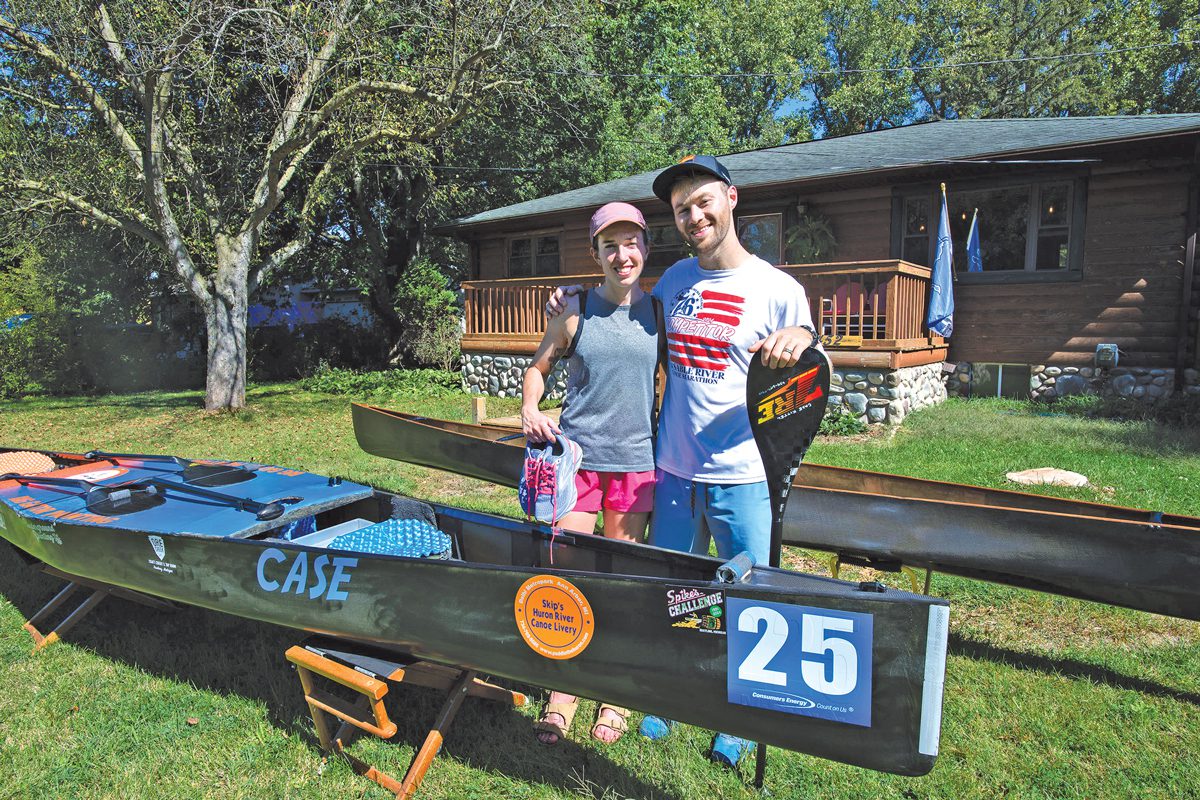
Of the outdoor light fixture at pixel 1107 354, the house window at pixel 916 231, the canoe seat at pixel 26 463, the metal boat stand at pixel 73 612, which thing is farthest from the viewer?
the house window at pixel 916 231

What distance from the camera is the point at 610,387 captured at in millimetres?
2787

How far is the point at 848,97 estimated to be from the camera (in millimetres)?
32000

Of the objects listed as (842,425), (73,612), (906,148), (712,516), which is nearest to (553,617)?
(712,516)

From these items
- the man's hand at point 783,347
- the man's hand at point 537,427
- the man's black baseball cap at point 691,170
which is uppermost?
the man's black baseball cap at point 691,170

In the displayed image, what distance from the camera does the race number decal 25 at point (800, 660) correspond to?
1924 millimetres

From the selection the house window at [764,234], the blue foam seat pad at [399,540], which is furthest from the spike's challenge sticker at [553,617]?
the house window at [764,234]

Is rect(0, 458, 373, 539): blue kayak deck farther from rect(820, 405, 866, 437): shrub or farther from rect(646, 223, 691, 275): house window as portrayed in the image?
rect(646, 223, 691, 275): house window

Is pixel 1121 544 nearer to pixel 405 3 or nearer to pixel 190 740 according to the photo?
pixel 190 740

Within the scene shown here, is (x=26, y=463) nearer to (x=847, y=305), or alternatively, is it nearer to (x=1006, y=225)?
(x=847, y=305)

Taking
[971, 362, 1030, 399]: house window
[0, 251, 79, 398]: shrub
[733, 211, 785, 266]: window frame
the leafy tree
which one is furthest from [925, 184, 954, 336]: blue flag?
[0, 251, 79, 398]: shrub

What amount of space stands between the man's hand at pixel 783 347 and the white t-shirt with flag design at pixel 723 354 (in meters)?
0.17

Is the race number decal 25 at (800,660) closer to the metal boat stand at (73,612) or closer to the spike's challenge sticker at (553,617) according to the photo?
the spike's challenge sticker at (553,617)

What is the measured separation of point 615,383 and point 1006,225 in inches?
425

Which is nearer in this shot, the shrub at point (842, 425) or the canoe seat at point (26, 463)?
the canoe seat at point (26, 463)
